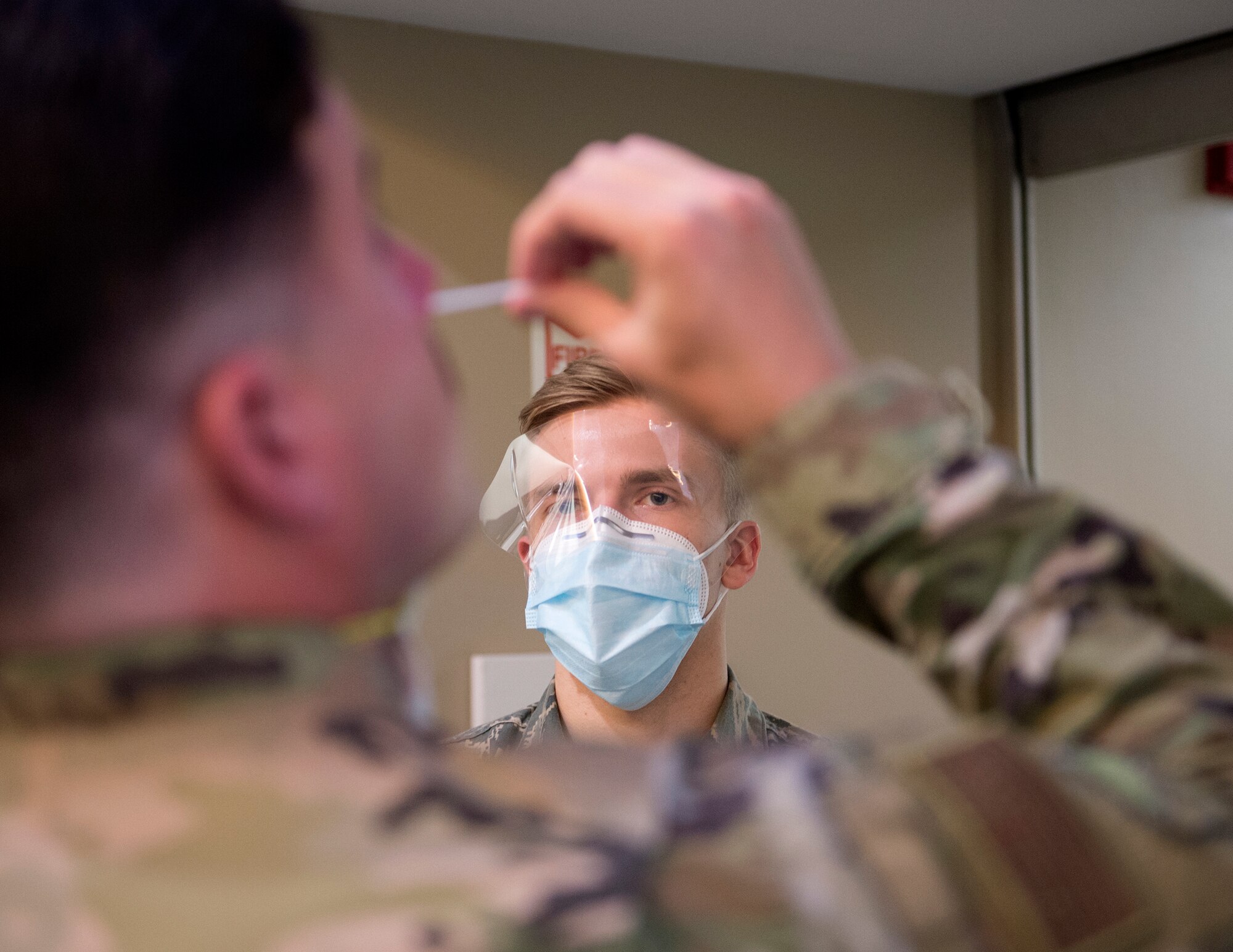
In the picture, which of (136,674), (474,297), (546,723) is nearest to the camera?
(136,674)

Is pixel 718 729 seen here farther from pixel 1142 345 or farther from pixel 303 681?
pixel 1142 345

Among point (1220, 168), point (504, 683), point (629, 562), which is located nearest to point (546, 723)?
point (629, 562)

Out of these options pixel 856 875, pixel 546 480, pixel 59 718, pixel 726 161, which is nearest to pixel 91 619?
pixel 59 718

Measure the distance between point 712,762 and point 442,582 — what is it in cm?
229

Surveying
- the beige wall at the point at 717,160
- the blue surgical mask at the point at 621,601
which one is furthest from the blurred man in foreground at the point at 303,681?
the beige wall at the point at 717,160

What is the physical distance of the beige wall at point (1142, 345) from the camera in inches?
134

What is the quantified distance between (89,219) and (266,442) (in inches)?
3.9

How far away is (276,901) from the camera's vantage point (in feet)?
1.38

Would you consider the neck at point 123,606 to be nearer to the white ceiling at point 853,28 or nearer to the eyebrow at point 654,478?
the eyebrow at point 654,478

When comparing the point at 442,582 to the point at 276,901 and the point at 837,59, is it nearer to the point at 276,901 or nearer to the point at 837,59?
the point at 837,59

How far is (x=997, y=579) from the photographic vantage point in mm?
522

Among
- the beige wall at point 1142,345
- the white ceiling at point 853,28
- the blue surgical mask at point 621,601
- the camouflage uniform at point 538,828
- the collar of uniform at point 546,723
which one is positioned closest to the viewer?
the camouflage uniform at point 538,828

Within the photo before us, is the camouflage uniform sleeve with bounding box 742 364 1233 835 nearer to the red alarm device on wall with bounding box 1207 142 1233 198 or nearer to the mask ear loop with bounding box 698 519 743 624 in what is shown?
the mask ear loop with bounding box 698 519 743 624

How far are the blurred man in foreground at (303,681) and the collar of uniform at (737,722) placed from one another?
1.45m
